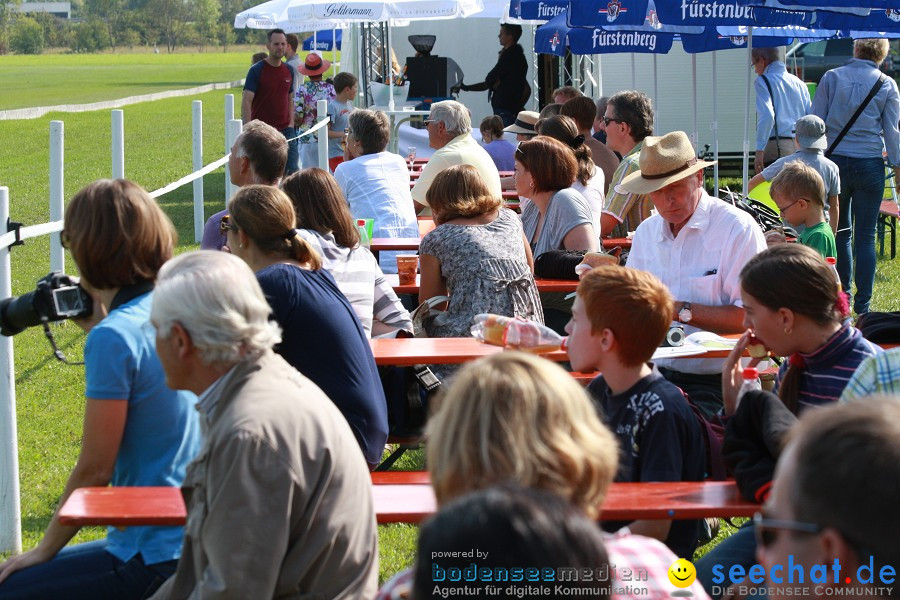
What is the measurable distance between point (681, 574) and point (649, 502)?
21.5 inches

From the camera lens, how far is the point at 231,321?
2354mm

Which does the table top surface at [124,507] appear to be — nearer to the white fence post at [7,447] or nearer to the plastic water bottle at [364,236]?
the white fence post at [7,447]

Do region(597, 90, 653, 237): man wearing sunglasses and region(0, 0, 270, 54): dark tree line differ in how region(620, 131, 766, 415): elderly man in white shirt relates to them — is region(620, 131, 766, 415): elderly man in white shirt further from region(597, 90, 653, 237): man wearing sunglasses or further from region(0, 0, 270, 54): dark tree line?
region(0, 0, 270, 54): dark tree line

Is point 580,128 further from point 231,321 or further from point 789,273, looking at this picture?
point 231,321

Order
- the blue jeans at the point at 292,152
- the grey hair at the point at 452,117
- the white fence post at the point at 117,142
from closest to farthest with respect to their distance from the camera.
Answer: the white fence post at the point at 117,142 < the grey hair at the point at 452,117 < the blue jeans at the point at 292,152

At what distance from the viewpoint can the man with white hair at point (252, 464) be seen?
2166 millimetres

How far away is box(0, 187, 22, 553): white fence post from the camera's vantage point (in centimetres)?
378

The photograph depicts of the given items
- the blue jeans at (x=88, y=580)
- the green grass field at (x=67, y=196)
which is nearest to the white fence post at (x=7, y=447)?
the green grass field at (x=67, y=196)

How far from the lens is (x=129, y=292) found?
284 centimetres

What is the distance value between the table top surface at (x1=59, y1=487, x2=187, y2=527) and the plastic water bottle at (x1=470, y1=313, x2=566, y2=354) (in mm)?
1440

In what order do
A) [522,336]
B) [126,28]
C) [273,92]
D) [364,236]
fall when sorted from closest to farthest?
[522,336], [364,236], [273,92], [126,28]

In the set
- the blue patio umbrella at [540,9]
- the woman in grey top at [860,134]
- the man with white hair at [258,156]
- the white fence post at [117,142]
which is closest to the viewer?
the man with white hair at [258,156]

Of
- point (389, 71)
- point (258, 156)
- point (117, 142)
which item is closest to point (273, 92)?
point (389, 71)

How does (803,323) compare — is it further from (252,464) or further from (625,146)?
(625,146)
